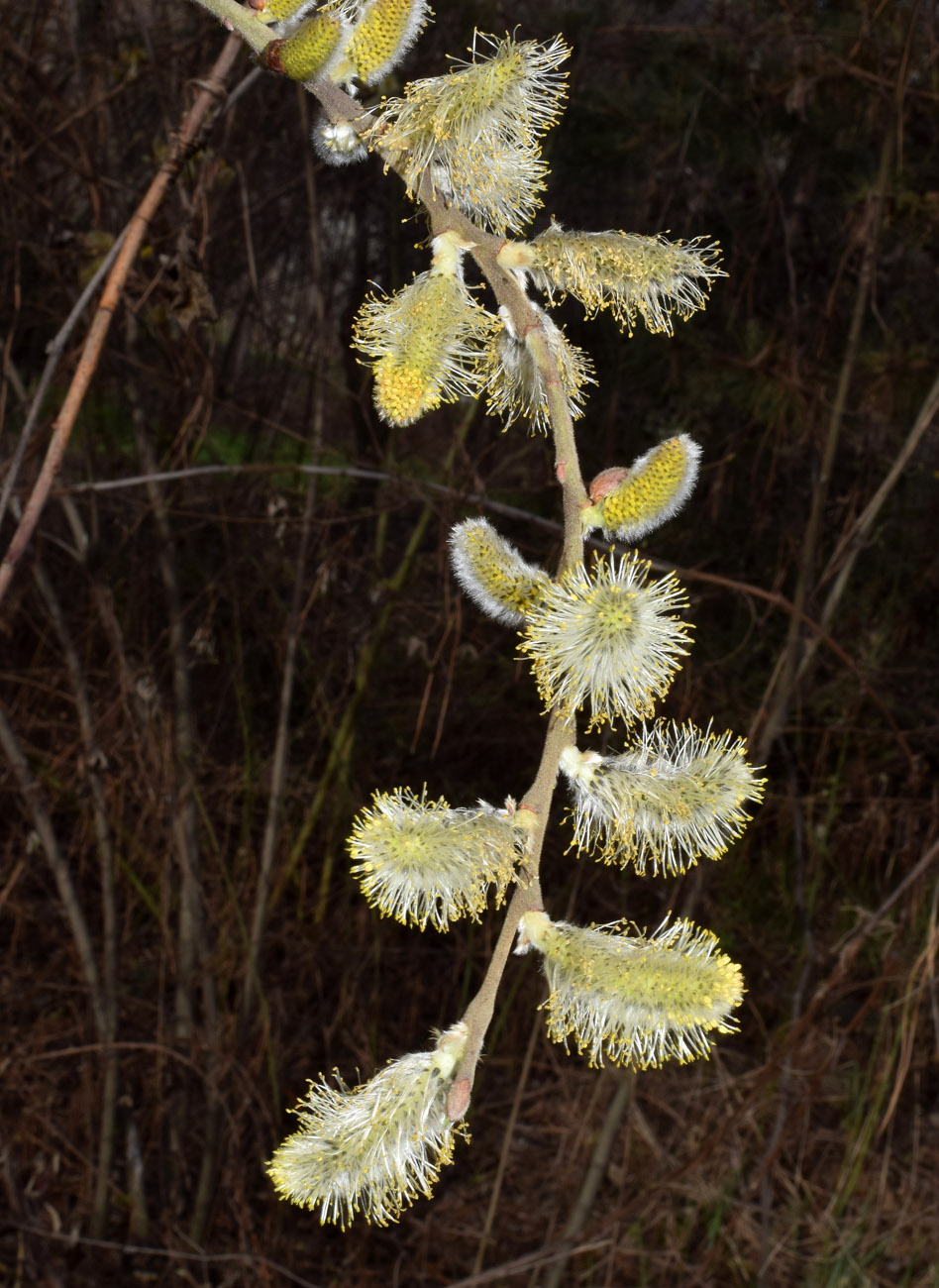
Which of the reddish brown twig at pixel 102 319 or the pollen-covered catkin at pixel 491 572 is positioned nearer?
the pollen-covered catkin at pixel 491 572

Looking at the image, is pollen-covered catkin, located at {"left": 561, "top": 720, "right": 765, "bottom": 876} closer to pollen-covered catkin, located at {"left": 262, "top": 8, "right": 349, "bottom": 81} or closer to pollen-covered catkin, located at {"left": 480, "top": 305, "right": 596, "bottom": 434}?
pollen-covered catkin, located at {"left": 480, "top": 305, "right": 596, "bottom": 434}

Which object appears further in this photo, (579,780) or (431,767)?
(431,767)

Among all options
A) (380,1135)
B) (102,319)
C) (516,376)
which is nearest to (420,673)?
(102,319)

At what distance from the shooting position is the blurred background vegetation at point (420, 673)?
7.58 feet

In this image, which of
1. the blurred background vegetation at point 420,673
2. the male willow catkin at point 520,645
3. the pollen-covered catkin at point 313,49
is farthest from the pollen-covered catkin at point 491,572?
the blurred background vegetation at point 420,673

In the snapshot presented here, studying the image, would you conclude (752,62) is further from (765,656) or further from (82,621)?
(82,621)

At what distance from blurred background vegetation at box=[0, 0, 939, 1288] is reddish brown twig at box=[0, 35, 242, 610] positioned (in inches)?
24.9

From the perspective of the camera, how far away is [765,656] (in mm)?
3279

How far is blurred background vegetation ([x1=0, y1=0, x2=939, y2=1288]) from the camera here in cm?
231

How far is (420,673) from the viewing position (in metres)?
3.28

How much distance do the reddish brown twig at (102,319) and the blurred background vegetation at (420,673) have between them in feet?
2.08

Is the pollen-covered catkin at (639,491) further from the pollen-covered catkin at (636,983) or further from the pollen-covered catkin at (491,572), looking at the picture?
the pollen-covered catkin at (636,983)

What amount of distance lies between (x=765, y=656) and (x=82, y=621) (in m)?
1.65

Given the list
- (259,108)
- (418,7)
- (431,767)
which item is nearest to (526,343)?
(418,7)
